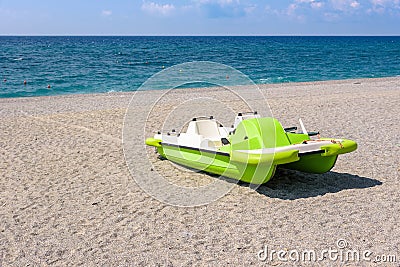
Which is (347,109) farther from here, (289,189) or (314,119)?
(289,189)

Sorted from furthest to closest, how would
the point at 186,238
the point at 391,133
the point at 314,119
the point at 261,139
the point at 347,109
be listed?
the point at 347,109 → the point at 314,119 → the point at 391,133 → the point at 261,139 → the point at 186,238

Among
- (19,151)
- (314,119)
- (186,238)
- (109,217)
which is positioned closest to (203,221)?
(186,238)

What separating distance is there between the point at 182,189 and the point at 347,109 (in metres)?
8.36

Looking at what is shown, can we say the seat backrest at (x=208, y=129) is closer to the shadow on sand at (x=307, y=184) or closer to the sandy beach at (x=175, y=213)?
the sandy beach at (x=175, y=213)

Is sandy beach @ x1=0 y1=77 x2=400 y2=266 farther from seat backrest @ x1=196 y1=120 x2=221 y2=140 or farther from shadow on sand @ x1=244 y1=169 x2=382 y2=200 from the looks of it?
seat backrest @ x1=196 y1=120 x2=221 y2=140

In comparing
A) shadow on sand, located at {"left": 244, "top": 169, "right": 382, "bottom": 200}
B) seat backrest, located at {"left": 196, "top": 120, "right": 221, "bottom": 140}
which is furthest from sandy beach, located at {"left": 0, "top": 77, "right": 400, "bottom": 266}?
seat backrest, located at {"left": 196, "top": 120, "right": 221, "bottom": 140}

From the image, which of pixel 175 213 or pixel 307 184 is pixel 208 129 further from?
pixel 175 213

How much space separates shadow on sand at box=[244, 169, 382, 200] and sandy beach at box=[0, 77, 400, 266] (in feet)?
0.05

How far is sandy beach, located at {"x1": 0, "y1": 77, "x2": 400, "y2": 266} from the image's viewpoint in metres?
4.99

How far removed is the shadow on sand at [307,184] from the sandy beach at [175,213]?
0.01 metres

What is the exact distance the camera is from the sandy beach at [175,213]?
499 centimetres

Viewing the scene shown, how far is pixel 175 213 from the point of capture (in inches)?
240

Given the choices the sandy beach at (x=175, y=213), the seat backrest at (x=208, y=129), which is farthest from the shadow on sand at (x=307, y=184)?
the seat backrest at (x=208, y=129)

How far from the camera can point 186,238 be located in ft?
17.5
